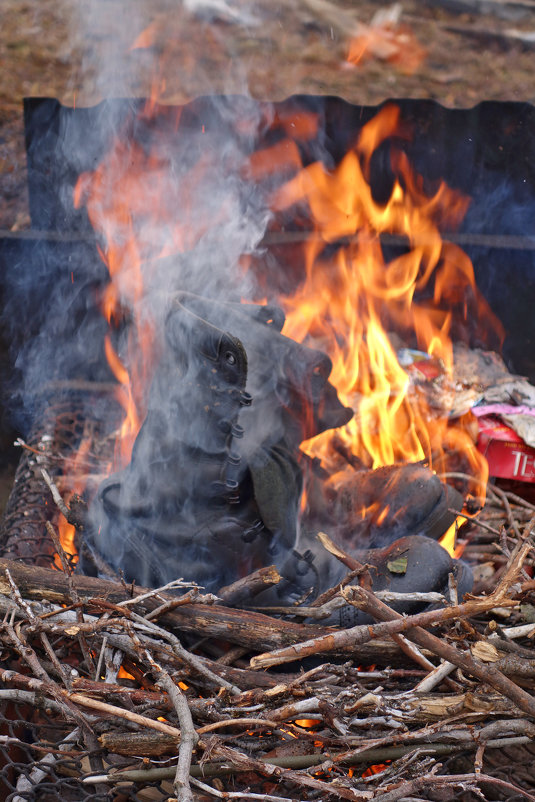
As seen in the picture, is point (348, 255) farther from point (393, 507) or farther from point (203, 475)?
point (203, 475)

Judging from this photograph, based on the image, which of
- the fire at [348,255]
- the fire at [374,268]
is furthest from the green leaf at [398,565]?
the fire at [374,268]

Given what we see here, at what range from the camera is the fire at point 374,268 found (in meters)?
3.33

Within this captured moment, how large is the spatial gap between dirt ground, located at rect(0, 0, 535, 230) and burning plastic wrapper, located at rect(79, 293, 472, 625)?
358 centimetres

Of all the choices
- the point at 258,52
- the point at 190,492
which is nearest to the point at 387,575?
the point at 190,492

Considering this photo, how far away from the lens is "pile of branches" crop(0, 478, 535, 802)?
1520 millimetres

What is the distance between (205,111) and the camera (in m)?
3.48

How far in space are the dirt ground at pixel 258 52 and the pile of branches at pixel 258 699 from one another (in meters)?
4.27

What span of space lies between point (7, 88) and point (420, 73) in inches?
129

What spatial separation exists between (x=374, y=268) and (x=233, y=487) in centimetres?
179

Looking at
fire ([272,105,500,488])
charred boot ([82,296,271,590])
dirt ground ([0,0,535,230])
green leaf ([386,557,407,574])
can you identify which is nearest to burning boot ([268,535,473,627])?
green leaf ([386,557,407,574])

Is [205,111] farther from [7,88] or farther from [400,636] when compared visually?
[7,88]

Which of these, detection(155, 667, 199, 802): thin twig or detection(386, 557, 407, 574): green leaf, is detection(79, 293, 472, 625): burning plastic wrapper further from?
detection(155, 667, 199, 802): thin twig

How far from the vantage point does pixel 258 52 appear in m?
6.43

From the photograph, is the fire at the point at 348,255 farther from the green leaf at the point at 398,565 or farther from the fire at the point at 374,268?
the green leaf at the point at 398,565
